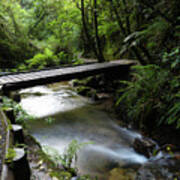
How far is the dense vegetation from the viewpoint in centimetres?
301

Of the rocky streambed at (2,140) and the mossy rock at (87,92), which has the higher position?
the rocky streambed at (2,140)

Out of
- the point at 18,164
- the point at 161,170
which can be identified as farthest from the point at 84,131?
the point at 18,164

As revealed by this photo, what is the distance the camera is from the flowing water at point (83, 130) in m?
3.25

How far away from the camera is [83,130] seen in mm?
4445

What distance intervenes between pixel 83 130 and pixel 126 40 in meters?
2.74

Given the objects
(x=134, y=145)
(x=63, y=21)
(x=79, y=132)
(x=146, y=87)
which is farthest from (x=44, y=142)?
(x=63, y=21)

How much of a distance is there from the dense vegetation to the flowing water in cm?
77

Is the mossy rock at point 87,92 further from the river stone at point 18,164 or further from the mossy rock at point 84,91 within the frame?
the river stone at point 18,164

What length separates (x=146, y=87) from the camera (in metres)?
3.91

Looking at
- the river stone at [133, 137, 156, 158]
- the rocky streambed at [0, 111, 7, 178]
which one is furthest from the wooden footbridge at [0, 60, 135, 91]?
the river stone at [133, 137, 156, 158]

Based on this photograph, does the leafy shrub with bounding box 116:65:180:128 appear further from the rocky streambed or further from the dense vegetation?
the rocky streambed

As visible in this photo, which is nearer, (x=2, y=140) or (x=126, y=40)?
(x=2, y=140)

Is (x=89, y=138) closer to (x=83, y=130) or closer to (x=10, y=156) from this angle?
(x=83, y=130)

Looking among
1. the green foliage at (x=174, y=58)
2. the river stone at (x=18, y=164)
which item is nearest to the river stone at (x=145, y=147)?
the green foliage at (x=174, y=58)
